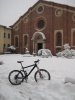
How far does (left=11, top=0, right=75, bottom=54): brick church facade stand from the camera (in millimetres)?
29859

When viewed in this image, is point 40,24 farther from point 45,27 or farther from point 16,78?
point 16,78

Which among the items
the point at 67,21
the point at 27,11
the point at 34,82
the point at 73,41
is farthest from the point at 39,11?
the point at 34,82

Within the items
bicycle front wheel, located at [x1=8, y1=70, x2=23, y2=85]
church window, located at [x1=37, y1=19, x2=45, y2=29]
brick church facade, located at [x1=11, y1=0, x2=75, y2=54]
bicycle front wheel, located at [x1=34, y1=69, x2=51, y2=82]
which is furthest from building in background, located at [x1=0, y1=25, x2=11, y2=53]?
bicycle front wheel, located at [x1=34, y1=69, x2=51, y2=82]

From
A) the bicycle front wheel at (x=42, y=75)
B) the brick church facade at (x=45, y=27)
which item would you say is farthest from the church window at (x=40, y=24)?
the bicycle front wheel at (x=42, y=75)

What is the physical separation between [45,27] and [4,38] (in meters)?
8.38

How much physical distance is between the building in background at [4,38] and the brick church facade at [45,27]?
147 centimetres

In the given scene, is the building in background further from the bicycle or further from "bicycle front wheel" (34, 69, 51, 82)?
"bicycle front wheel" (34, 69, 51, 82)

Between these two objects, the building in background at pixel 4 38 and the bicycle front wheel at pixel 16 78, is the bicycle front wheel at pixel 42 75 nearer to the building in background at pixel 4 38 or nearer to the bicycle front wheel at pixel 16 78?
the bicycle front wheel at pixel 16 78

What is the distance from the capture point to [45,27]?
31.9 m

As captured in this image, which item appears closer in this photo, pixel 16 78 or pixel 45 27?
pixel 16 78

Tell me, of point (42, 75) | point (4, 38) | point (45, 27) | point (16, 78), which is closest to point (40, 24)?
point (45, 27)

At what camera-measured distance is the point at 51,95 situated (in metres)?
5.93

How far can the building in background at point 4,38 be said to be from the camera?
34.7 m

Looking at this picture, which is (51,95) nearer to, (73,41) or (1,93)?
(1,93)
